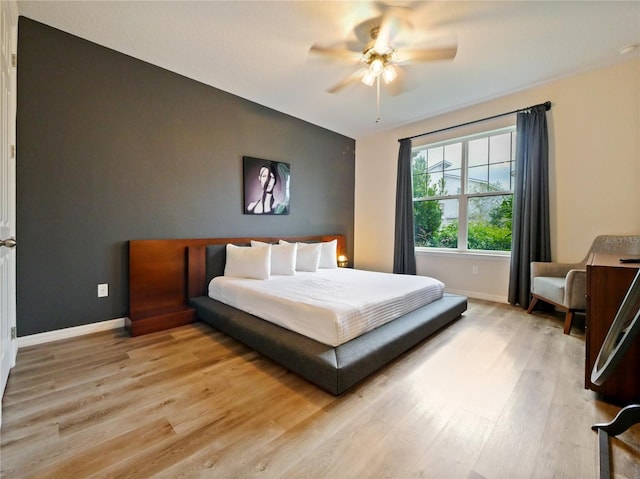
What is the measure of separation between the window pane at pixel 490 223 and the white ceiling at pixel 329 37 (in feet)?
4.59

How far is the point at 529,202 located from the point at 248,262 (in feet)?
11.1

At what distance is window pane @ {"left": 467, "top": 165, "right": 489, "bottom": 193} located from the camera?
12.9ft

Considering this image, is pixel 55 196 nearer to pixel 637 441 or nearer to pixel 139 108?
pixel 139 108

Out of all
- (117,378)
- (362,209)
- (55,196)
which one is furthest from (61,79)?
(362,209)

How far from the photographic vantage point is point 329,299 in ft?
7.11

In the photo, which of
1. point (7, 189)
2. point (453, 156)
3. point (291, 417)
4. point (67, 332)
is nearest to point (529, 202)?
point (453, 156)

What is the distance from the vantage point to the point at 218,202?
11.3 feet

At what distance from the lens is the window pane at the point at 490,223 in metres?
3.76

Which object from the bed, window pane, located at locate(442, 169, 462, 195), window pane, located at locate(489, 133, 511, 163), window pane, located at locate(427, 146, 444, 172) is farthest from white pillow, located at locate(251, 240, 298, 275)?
window pane, located at locate(489, 133, 511, 163)

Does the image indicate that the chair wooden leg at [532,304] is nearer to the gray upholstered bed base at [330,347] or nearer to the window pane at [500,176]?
the gray upholstered bed base at [330,347]

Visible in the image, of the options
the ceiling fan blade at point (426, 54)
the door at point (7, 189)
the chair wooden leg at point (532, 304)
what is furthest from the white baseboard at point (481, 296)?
the door at point (7, 189)

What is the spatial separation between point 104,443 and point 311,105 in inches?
152

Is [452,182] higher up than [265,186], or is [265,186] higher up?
[452,182]

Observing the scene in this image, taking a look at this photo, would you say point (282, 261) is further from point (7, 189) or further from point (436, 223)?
point (436, 223)
